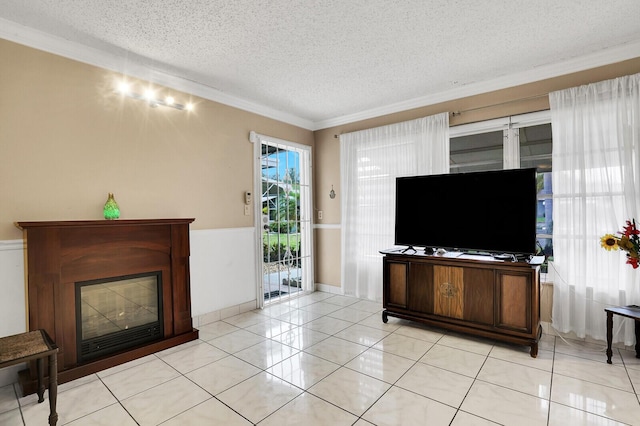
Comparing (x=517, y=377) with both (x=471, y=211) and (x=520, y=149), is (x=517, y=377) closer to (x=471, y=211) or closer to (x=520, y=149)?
(x=471, y=211)

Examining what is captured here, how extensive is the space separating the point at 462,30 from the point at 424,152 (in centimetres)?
156

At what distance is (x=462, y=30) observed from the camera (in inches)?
101

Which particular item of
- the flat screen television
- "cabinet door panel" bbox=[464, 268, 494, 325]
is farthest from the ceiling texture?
"cabinet door panel" bbox=[464, 268, 494, 325]

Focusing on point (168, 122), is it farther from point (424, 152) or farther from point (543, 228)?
point (543, 228)

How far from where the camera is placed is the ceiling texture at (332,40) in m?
2.28

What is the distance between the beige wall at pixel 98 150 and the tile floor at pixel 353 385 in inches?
54.6

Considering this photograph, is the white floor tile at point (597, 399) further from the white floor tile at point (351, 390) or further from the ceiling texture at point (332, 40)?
the ceiling texture at point (332, 40)

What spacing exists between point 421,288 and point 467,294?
47 centimetres

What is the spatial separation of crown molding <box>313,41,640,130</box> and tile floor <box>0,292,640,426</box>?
2639mm

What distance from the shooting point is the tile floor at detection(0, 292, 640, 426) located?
198 centimetres

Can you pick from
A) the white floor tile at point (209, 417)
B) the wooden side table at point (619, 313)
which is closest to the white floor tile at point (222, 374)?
the white floor tile at point (209, 417)

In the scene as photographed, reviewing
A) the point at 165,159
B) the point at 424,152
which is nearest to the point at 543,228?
the point at 424,152

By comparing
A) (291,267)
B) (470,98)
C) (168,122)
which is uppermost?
(470,98)

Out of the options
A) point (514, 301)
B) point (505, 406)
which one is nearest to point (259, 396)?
point (505, 406)
